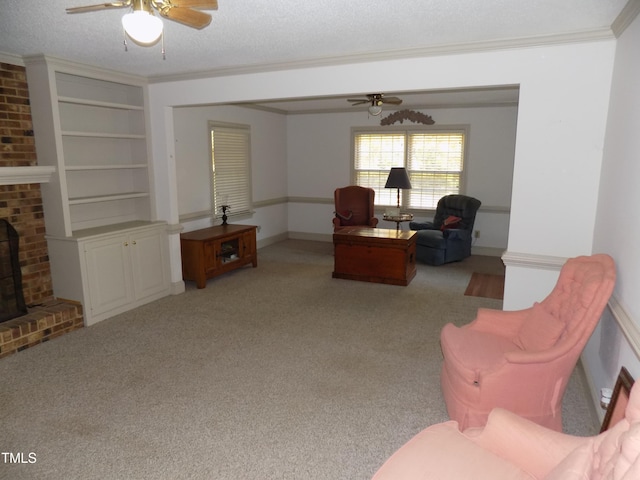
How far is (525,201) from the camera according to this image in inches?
127

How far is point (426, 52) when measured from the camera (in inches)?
135

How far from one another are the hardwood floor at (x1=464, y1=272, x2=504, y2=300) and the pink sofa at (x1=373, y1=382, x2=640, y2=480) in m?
3.40

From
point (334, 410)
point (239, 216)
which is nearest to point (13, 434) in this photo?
point (334, 410)

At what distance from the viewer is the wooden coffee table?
17.8 feet

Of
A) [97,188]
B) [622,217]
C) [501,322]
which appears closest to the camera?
[622,217]

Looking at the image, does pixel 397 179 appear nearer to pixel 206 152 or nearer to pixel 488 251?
pixel 488 251

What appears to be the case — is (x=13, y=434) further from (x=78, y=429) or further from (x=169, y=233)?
(x=169, y=233)

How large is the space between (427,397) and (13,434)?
2508 millimetres

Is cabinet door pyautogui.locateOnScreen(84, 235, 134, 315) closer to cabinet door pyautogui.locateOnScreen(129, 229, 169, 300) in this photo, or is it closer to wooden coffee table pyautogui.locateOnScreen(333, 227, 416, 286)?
cabinet door pyautogui.locateOnScreen(129, 229, 169, 300)

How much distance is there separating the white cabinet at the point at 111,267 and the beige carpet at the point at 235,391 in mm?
174

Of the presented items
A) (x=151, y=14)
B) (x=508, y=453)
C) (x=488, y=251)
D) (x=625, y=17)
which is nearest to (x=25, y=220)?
(x=151, y=14)

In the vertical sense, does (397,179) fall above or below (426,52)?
below

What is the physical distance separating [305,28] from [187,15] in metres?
0.96

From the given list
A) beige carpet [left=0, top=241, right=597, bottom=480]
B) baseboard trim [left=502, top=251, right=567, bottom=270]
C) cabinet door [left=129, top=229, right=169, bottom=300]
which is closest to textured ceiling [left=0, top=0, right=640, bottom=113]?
baseboard trim [left=502, top=251, right=567, bottom=270]
